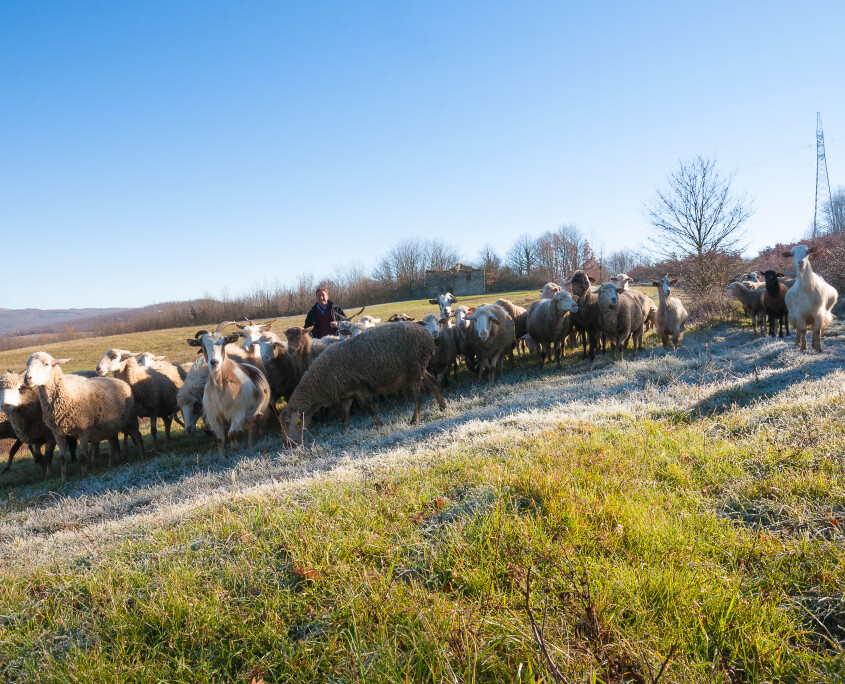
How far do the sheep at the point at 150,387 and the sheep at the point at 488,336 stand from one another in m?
7.46

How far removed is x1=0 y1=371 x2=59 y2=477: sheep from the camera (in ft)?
27.5

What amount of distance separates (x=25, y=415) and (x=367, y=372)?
7.07m

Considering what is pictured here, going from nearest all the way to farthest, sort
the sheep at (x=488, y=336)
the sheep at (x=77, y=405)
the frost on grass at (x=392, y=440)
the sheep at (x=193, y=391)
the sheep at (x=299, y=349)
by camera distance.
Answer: the frost on grass at (x=392, y=440)
the sheep at (x=77, y=405)
the sheep at (x=193, y=391)
the sheep at (x=299, y=349)
the sheep at (x=488, y=336)

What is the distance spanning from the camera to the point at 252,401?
8539 mm

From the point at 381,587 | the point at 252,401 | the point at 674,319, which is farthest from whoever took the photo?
the point at 674,319

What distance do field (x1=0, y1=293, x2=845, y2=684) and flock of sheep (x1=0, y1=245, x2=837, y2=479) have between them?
142 inches

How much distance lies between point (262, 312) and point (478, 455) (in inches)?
2094

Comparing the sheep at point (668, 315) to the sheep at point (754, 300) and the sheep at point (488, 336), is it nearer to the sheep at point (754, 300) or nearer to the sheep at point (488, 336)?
the sheep at point (754, 300)

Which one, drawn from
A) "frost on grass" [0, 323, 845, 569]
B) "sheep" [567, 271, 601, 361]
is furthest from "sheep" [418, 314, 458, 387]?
"sheep" [567, 271, 601, 361]

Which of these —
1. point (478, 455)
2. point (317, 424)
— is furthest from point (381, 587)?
point (317, 424)

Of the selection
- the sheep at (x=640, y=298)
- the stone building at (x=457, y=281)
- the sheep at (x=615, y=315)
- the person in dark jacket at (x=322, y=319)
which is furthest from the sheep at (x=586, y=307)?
the stone building at (x=457, y=281)

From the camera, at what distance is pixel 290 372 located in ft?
36.0

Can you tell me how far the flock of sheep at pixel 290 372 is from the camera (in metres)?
8.41

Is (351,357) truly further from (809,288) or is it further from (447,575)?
(809,288)
